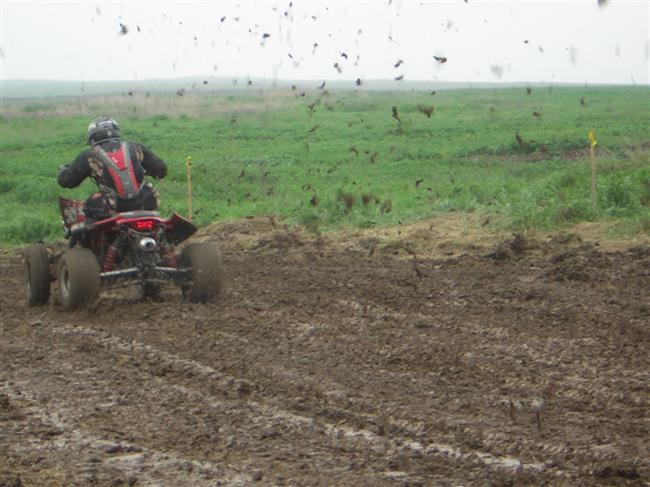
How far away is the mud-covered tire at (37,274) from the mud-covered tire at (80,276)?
2.49 ft

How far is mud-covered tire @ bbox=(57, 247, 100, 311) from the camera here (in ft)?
37.7

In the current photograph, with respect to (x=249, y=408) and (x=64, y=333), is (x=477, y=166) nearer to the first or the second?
(x=64, y=333)

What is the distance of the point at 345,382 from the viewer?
26.5 feet

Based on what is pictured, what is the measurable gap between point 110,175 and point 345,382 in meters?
4.73

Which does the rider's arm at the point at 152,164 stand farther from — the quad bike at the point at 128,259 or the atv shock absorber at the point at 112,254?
the atv shock absorber at the point at 112,254

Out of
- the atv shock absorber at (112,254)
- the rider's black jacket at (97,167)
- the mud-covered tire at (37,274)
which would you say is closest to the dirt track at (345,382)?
the mud-covered tire at (37,274)

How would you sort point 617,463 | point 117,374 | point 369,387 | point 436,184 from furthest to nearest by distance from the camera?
point 436,184, point 117,374, point 369,387, point 617,463

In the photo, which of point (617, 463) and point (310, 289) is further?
point (310, 289)

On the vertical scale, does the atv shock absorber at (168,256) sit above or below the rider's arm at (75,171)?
below

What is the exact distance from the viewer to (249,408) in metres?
7.47

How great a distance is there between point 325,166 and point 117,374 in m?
24.6

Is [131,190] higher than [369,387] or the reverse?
higher

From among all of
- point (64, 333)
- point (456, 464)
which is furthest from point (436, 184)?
point (456, 464)

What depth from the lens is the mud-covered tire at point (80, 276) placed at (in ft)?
37.7
